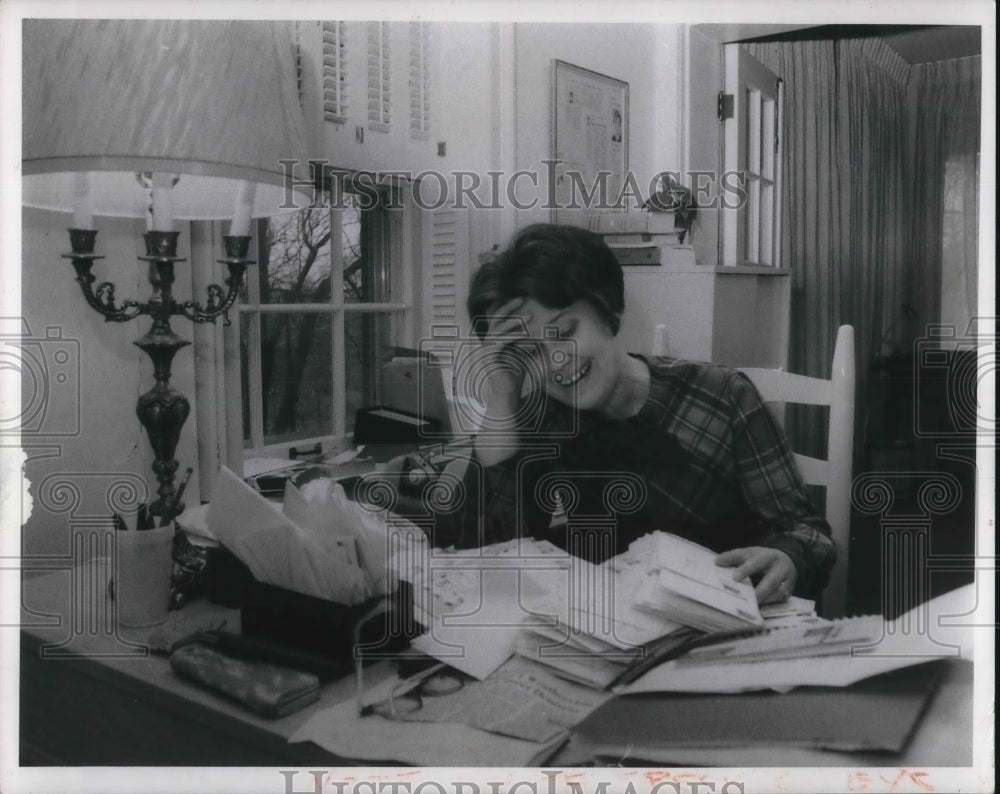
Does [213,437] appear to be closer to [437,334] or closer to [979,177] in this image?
[437,334]

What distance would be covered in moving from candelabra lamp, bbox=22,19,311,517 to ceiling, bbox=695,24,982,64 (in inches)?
21.4

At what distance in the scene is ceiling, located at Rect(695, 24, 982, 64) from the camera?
3.40 feet

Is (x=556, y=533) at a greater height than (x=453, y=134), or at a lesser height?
lesser

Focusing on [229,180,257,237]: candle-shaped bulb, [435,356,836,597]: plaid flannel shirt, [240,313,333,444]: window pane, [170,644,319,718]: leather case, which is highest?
[229,180,257,237]: candle-shaped bulb

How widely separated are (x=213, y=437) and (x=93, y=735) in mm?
381

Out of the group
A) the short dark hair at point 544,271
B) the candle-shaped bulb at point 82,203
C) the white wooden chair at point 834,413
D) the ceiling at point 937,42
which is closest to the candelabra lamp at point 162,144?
the candle-shaped bulb at point 82,203

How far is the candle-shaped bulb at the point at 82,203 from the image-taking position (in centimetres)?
94

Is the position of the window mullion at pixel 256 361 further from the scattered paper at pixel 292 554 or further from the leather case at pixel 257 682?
the leather case at pixel 257 682

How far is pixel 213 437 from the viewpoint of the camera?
3.32 feet

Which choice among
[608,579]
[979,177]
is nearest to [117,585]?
[608,579]

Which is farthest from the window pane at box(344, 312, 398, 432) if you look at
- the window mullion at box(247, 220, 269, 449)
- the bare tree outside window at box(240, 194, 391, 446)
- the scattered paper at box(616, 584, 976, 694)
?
the scattered paper at box(616, 584, 976, 694)

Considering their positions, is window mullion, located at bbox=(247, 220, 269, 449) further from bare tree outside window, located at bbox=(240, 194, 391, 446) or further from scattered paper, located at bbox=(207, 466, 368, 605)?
scattered paper, located at bbox=(207, 466, 368, 605)

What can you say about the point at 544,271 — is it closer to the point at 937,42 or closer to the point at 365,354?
the point at 365,354

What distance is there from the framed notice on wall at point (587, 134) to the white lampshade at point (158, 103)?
316 mm
